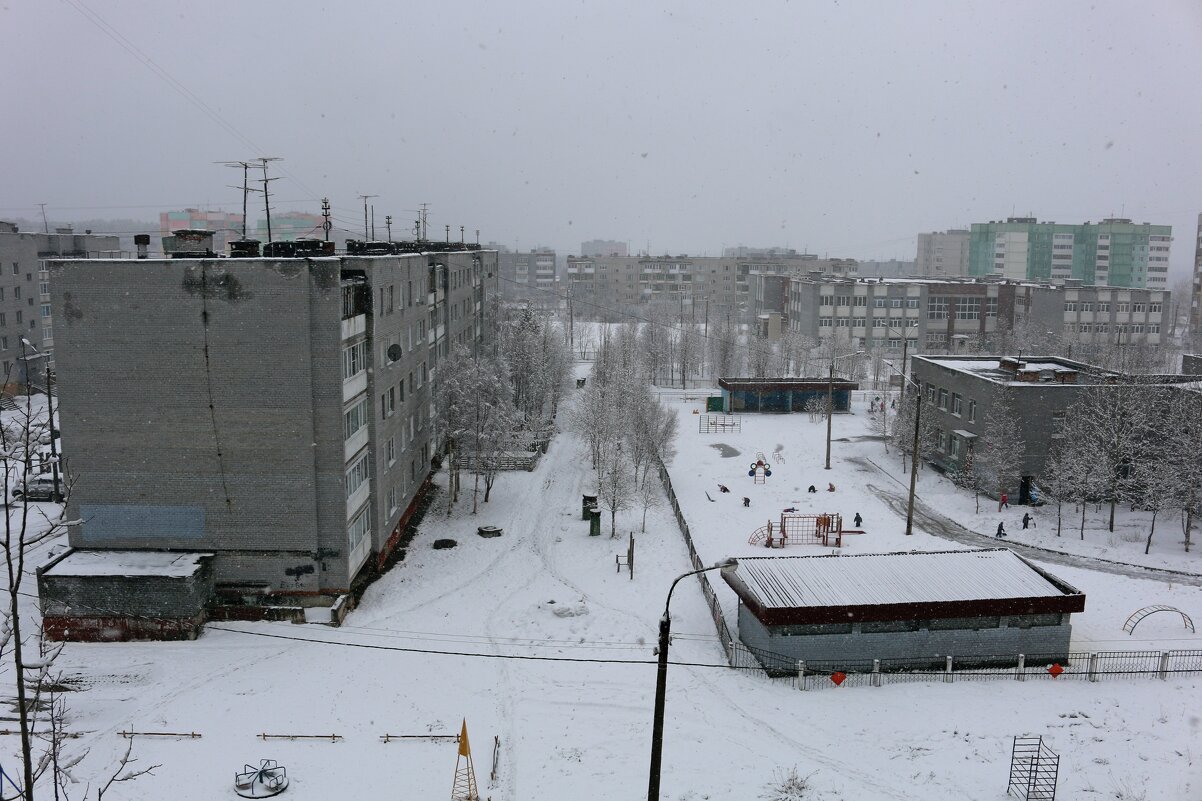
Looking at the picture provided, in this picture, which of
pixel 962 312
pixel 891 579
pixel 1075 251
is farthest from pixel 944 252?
pixel 891 579

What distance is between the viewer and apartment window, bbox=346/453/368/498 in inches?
1016

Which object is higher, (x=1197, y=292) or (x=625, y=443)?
(x=1197, y=292)

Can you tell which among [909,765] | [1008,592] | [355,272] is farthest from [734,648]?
[355,272]

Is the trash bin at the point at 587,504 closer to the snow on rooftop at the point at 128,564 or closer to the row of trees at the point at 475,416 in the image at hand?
the row of trees at the point at 475,416

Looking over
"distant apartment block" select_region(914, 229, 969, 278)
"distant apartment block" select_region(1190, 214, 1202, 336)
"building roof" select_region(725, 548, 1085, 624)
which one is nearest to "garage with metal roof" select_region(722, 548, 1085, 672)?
"building roof" select_region(725, 548, 1085, 624)

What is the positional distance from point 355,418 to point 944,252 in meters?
180

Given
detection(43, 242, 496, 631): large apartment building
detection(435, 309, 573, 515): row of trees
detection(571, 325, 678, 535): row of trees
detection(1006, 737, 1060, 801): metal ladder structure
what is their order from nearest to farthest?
detection(1006, 737, 1060, 801): metal ladder structure → detection(43, 242, 496, 631): large apartment building → detection(571, 325, 678, 535): row of trees → detection(435, 309, 573, 515): row of trees

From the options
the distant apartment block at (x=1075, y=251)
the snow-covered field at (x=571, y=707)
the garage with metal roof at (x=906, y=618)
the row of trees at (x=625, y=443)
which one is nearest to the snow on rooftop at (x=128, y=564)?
the snow-covered field at (x=571, y=707)

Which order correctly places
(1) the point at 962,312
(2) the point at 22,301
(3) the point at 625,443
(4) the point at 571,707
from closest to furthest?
(4) the point at 571,707 → (3) the point at 625,443 → (2) the point at 22,301 → (1) the point at 962,312

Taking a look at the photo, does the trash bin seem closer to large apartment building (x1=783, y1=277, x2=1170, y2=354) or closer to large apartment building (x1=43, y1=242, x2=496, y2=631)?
large apartment building (x1=43, y1=242, x2=496, y2=631)

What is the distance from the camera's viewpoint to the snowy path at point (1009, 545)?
1138 inches

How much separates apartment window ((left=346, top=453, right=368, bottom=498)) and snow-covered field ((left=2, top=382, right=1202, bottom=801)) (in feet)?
12.0

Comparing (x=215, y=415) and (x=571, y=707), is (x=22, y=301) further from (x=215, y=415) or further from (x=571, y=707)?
(x=571, y=707)

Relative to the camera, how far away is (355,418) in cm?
2691
